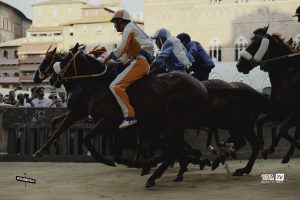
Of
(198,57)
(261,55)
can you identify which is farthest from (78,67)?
(261,55)

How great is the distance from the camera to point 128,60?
932cm

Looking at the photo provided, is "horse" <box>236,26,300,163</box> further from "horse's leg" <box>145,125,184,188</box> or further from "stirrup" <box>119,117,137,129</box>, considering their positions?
"stirrup" <box>119,117,137,129</box>

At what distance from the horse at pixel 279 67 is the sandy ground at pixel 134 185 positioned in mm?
1057

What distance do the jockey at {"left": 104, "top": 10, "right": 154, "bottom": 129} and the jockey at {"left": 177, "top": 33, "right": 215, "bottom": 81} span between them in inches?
80.5

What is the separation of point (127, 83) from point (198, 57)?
9.17ft

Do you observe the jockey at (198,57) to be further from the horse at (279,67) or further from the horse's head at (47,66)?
the horse's head at (47,66)

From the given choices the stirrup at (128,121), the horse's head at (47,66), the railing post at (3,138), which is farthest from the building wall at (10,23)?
the stirrup at (128,121)

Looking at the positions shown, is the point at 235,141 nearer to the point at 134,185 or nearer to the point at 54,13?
the point at 134,185

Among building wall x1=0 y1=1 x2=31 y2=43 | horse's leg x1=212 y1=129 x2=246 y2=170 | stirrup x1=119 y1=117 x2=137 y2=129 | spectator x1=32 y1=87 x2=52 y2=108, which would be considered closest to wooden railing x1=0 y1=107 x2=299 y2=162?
spectator x1=32 y1=87 x2=52 y2=108

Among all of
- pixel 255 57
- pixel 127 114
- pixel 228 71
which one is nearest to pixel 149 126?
pixel 127 114

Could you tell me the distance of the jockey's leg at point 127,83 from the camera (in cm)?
884

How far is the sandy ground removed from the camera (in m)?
7.82

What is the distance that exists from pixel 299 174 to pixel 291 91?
1578 mm

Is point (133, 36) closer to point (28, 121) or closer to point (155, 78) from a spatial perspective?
point (155, 78)
